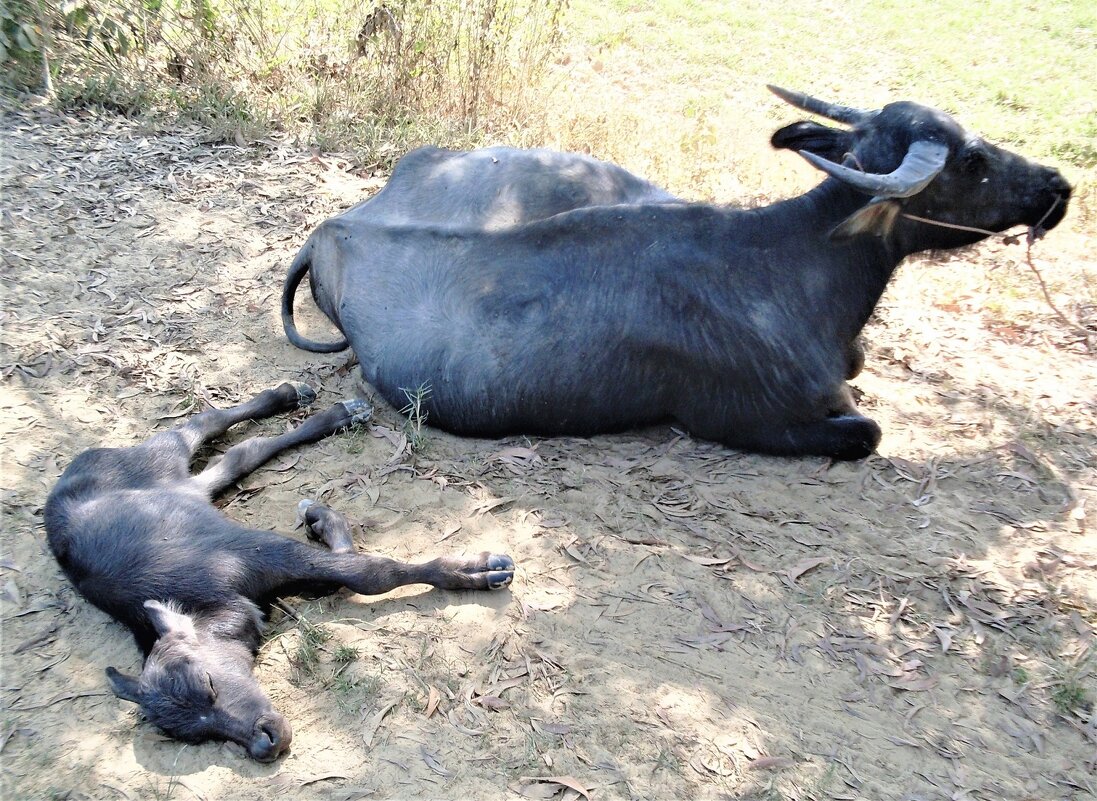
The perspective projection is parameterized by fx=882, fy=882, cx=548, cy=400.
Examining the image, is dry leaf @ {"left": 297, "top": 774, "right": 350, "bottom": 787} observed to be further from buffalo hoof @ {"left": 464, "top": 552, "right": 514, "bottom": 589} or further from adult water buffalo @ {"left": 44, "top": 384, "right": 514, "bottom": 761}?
buffalo hoof @ {"left": 464, "top": 552, "right": 514, "bottom": 589}

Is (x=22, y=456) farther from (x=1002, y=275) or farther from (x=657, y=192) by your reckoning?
(x=1002, y=275)

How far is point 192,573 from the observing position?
12.3 ft

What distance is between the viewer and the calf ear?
3531 mm

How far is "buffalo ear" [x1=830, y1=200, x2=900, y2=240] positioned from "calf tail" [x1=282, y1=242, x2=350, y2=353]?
9.50 ft

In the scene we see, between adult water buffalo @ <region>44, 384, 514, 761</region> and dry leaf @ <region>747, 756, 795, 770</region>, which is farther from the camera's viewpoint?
adult water buffalo @ <region>44, 384, 514, 761</region>

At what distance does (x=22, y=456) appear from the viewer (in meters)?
4.50

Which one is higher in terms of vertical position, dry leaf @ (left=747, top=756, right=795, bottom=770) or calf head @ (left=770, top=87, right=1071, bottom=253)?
calf head @ (left=770, top=87, right=1071, bottom=253)

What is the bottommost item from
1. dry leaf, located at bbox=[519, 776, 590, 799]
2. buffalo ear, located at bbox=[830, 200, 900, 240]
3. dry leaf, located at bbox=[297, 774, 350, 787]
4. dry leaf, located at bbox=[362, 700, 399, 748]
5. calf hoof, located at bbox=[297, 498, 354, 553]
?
dry leaf, located at bbox=[297, 774, 350, 787]

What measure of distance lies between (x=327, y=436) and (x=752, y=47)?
8.22 meters

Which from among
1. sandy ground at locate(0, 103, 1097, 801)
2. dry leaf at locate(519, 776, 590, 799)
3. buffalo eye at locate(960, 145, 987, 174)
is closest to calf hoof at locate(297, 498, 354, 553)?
Result: sandy ground at locate(0, 103, 1097, 801)

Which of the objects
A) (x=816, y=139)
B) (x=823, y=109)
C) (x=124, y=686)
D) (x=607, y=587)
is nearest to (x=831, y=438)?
(x=607, y=587)

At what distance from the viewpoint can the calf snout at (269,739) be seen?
10.4 feet

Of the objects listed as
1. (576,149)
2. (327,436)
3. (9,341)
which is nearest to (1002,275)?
(576,149)

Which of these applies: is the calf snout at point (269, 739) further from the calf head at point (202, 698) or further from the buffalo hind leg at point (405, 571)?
the buffalo hind leg at point (405, 571)
